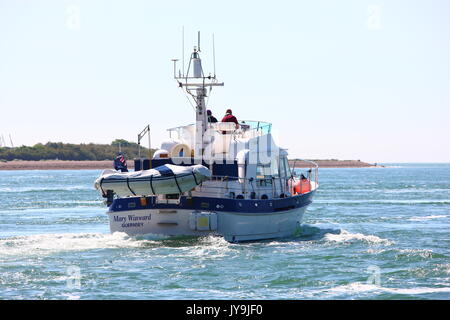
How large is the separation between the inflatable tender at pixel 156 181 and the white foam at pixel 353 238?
5.78 metres

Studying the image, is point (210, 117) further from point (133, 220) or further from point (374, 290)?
point (374, 290)

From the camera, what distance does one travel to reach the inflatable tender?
2345 centimetres

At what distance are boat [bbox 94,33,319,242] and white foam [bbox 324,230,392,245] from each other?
147cm

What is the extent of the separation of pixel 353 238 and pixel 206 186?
5.61m

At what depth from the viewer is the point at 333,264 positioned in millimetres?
21000

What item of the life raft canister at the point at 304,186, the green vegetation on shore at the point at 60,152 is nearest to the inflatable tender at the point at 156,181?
the life raft canister at the point at 304,186

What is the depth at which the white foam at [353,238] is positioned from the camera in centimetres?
2611

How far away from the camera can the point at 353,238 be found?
2705 centimetres

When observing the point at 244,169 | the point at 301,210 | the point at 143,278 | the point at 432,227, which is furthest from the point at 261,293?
the point at 432,227

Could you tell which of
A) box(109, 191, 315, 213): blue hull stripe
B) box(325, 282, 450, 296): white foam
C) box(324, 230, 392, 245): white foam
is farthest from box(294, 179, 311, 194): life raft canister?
box(325, 282, 450, 296): white foam

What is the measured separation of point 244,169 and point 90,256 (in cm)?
629

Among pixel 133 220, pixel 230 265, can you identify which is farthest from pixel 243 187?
pixel 230 265

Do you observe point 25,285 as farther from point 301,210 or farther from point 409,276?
point 301,210
